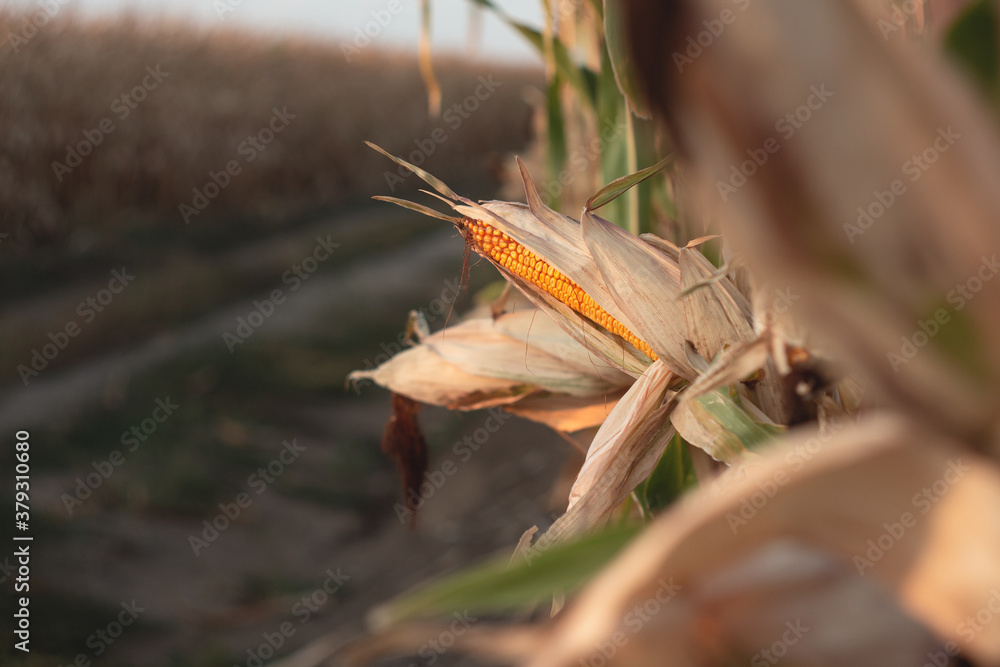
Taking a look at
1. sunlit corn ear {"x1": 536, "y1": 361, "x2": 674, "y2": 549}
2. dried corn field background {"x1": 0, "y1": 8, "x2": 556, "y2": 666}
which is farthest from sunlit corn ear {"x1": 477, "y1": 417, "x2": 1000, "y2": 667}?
dried corn field background {"x1": 0, "y1": 8, "x2": 556, "y2": 666}

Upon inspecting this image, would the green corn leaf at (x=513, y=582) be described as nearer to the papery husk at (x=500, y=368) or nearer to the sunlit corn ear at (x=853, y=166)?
the sunlit corn ear at (x=853, y=166)

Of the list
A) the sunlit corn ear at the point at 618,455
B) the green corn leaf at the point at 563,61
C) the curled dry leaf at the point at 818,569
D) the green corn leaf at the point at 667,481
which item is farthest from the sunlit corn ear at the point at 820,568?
the green corn leaf at the point at 563,61

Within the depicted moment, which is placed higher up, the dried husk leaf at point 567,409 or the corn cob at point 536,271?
the corn cob at point 536,271

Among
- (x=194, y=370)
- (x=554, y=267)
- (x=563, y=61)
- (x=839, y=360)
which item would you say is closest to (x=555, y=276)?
(x=554, y=267)

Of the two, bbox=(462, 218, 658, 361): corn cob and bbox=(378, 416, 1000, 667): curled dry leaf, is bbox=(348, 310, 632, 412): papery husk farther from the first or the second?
bbox=(378, 416, 1000, 667): curled dry leaf

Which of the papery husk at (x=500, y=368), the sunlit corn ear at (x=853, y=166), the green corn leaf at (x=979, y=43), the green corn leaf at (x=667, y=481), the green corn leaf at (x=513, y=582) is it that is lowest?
the green corn leaf at (x=667, y=481)

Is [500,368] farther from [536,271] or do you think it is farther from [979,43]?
[979,43]
